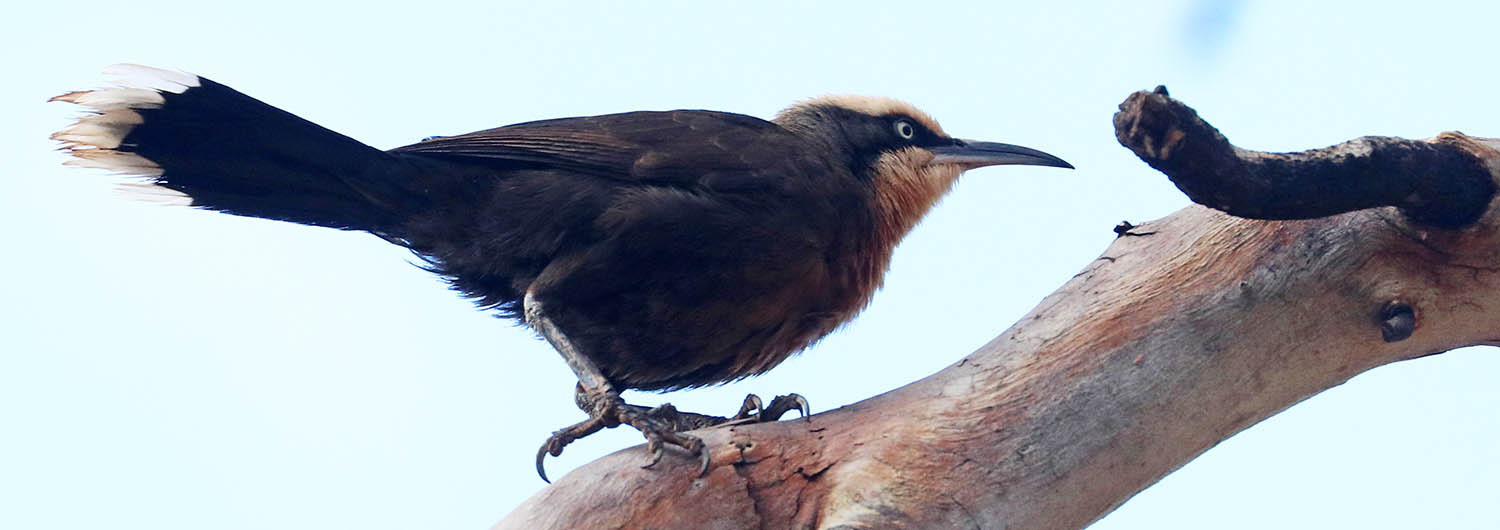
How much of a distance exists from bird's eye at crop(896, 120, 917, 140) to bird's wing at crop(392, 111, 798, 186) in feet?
1.63

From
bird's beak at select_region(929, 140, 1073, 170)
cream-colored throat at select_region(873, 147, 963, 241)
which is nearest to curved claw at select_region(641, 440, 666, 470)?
cream-colored throat at select_region(873, 147, 963, 241)

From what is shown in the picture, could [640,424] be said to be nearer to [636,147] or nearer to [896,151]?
[636,147]

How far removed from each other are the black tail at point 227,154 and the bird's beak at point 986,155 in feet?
5.97

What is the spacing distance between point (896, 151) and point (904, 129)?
128 mm

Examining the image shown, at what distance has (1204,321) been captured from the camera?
3236 millimetres

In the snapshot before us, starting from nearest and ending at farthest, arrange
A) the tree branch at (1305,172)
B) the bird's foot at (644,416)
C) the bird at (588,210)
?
1. the tree branch at (1305,172)
2. the bird's foot at (644,416)
3. the bird at (588,210)

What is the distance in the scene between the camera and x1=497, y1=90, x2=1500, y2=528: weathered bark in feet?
10.3

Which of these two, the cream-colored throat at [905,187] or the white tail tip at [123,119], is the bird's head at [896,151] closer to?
the cream-colored throat at [905,187]

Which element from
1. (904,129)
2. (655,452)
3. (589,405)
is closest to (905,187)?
(904,129)

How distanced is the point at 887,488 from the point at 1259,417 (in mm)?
1055

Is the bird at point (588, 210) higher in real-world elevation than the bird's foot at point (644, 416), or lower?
higher

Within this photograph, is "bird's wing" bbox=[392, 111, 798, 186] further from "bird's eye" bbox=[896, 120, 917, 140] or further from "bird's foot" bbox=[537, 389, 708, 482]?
"bird's foot" bbox=[537, 389, 708, 482]

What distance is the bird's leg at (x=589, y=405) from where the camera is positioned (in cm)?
353

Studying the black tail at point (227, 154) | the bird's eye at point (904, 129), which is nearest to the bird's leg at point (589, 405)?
the black tail at point (227, 154)
